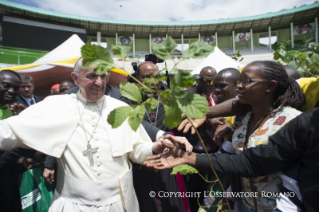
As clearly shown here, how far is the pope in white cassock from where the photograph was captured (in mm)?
1753

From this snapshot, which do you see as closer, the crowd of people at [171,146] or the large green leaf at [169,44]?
the large green leaf at [169,44]

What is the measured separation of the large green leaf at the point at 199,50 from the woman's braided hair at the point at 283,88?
99cm

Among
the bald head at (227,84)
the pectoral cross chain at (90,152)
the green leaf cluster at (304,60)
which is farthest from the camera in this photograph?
the bald head at (227,84)

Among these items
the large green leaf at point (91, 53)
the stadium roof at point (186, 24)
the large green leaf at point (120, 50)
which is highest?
the stadium roof at point (186, 24)

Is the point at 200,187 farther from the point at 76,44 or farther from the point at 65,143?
the point at 76,44

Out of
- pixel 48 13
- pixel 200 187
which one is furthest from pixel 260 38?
pixel 200 187

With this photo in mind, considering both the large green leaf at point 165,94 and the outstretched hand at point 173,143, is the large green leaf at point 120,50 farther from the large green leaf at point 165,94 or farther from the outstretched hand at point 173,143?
the outstretched hand at point 173,143

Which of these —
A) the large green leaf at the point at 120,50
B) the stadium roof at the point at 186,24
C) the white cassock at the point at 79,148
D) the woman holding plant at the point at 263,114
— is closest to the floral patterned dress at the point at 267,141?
the woman holding plant at the point at 263,114

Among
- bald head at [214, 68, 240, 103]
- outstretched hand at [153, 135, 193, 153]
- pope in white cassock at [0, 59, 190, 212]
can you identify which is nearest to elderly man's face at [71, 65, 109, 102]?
pope in white cassock at [0, 59, 190, 212]

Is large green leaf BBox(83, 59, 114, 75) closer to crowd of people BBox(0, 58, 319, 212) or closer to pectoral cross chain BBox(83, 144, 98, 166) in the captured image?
crowd of people BBox(0, 58, 319, 212)

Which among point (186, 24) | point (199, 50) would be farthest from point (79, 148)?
point (186, 24)

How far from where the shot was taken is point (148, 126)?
2.43m

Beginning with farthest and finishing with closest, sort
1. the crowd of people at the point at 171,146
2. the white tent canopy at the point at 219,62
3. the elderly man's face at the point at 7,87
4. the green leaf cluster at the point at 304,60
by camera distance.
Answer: the white tent canopy at the point at 219,62, the elderly man's face at the point at 7,87, the green leaf cluster at the point at 304,60, the crowd of people at the point at 171,146

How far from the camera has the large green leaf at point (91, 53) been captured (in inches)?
36.0
